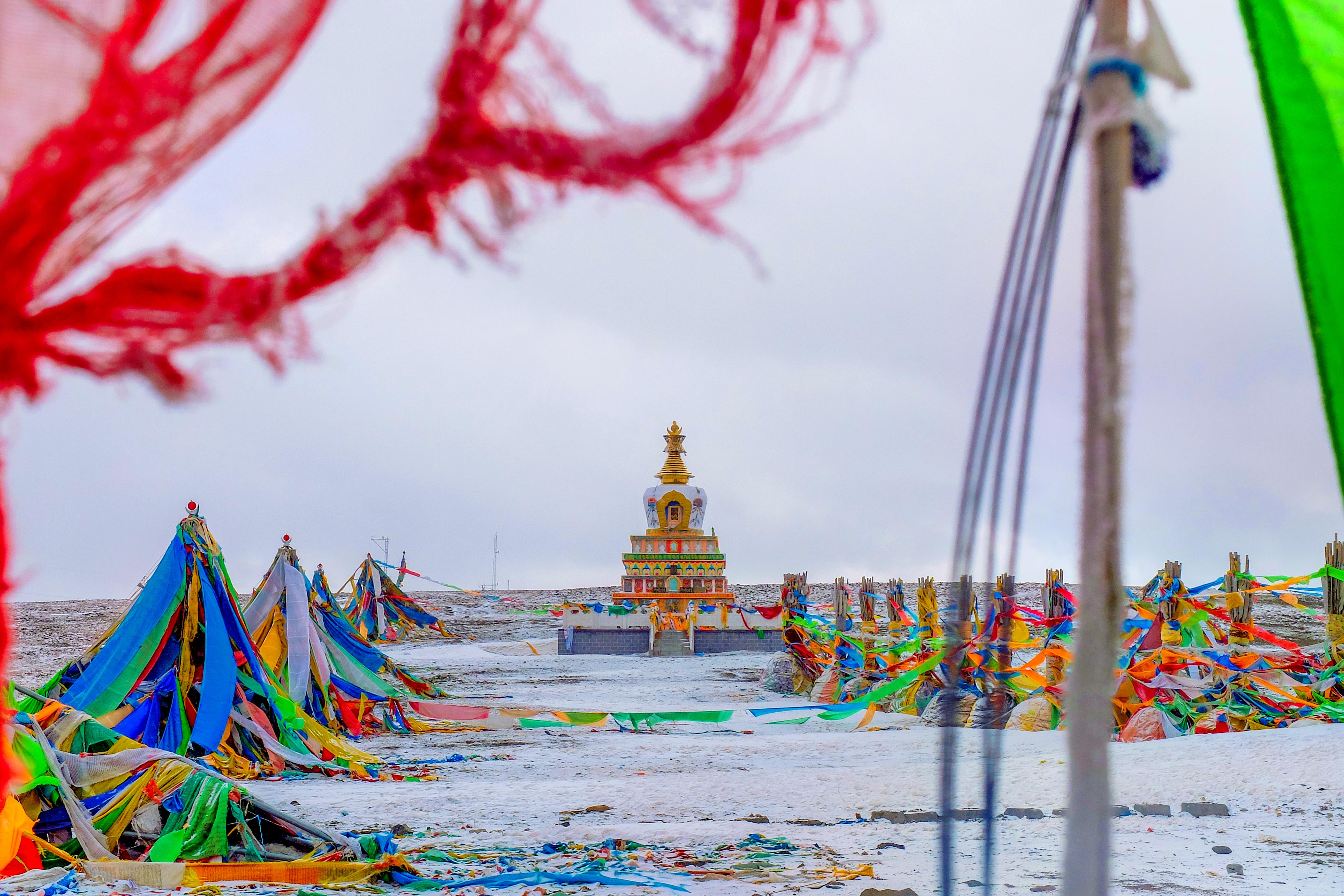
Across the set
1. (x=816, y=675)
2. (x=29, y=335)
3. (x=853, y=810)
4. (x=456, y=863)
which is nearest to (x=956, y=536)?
(x=29, y=335)

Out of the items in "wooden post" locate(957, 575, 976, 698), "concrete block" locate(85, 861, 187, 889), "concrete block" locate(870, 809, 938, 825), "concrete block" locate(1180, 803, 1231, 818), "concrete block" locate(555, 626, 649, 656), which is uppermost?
"wooden post" locate(957, 575, 976, 698)

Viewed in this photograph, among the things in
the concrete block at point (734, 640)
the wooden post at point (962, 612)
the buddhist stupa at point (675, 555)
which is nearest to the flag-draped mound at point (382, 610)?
the buddhist stupa at point (675, 555)

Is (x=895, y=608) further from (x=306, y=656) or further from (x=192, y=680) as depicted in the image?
(x=192, y=680)

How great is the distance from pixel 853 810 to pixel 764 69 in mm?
6702

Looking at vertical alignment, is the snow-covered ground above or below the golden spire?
below

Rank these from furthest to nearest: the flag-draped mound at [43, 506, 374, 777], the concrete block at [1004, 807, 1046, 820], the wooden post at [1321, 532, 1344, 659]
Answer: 1. the wooden post at [1321, 532, 1344, 659]
2. the flag-draped mound at [43, 506, 374, 777]
3. the concrete block at [1004, 807, 1046, 820]

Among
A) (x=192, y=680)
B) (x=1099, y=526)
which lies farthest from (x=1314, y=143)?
(x=192, y=680)

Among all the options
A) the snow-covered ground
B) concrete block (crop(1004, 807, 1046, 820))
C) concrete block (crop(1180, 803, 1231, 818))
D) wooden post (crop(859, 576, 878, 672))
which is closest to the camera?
the snow-covered ground

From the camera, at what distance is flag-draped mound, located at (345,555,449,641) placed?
33.2 metres

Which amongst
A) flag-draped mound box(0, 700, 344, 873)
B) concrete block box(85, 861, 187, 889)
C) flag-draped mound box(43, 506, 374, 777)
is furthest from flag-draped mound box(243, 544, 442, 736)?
concrete block box(85, 861, 187, 889)

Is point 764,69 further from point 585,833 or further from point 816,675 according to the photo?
point 816,675

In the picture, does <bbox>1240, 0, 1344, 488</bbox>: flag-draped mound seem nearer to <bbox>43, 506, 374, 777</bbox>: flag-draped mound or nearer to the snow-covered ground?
the snow-covered ground

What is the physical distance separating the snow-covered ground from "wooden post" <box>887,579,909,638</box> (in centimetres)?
601

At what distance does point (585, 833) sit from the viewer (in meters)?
6.89
